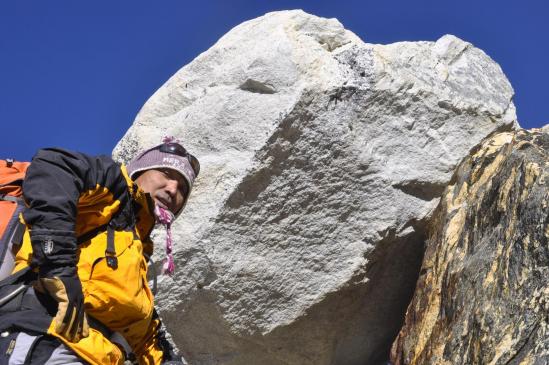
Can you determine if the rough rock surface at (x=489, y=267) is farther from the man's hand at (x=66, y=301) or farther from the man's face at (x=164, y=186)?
the man's hand at (x=66, y=301)

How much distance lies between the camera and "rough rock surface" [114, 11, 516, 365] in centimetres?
645

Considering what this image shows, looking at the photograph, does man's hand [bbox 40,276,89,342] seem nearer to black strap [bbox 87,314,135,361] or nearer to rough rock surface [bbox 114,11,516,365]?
black strap [bbox 87,314,135,361]

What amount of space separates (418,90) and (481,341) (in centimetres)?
232

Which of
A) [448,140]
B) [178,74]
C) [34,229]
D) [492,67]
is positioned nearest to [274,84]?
[178,74]

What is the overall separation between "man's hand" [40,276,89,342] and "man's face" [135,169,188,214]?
44.0 inches

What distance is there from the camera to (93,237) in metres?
4.35

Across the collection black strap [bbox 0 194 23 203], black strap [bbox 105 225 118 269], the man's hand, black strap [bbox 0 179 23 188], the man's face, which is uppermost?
the man's face

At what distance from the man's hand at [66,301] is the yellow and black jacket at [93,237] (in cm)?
5

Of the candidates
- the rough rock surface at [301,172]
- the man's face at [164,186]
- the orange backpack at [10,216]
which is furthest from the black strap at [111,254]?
the rough rock surface at [301,172]

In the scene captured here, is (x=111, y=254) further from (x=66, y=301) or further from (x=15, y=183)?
(x=15, y=183)

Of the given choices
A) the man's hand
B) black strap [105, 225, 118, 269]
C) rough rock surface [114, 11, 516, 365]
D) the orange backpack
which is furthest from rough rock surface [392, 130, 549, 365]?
the orange backpack

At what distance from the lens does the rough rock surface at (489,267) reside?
15.8ft

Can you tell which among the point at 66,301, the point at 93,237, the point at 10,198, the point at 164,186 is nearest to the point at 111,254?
the point at 93,237

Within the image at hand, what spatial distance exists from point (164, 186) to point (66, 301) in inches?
51.0
